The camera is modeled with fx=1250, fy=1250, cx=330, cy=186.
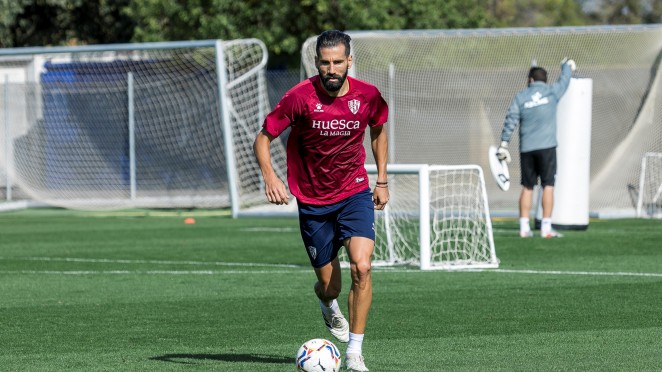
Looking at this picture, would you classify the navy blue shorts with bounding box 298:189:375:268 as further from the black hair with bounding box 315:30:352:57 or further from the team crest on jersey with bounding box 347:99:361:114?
the black hair with bounding box 315:30:352:57

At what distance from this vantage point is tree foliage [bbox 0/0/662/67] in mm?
31312

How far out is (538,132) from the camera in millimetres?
16453

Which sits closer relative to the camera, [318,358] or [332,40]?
[318,358]

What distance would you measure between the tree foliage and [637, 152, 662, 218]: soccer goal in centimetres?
1133

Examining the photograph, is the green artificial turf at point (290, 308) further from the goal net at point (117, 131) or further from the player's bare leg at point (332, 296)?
the goal net at point (117, 131)

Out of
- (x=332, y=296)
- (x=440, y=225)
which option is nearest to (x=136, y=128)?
(x=440, y=225)

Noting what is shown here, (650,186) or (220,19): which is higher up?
(220,19)

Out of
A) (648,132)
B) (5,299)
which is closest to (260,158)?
(5,299)

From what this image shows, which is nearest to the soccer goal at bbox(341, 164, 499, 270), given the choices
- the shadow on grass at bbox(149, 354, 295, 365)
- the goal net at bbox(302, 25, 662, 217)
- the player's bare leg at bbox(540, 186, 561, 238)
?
the player's bare leg at bbox(540, 186, 561, 238)

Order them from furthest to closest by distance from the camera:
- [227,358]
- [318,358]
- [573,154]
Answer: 1. [573,154]
2. [227,358]
3. [318,358]

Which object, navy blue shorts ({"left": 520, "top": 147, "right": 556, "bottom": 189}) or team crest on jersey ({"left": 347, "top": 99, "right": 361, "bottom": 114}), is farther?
navy blue shorts ({"left": 520, "top": 147, "right": 556, "bottom": 189})

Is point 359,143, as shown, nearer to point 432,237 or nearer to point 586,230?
point 432,237

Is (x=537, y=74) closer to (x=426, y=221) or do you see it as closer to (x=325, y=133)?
(x=426, y=221)

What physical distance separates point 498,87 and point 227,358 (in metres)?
16.9
